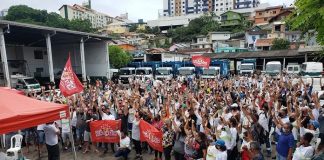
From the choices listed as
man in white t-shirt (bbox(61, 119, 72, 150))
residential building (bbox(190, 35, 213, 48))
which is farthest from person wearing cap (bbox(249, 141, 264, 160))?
residential building (bbox(190, 35, 213, 48))

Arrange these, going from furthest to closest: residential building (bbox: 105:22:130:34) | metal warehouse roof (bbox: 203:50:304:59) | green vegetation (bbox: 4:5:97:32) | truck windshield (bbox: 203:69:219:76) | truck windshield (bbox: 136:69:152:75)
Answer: residential building (bbox: 105:22:130:34)
green vegetation (bbox: 4:5:97:32)
metal warehouse roof (bbox: 203:50:304:59)
truck windshield (bbox: 136:69:152:75)
truck windshield (bbox: 203:69:219:76)

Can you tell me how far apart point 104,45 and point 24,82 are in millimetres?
12700

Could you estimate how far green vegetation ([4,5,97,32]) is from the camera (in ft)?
244

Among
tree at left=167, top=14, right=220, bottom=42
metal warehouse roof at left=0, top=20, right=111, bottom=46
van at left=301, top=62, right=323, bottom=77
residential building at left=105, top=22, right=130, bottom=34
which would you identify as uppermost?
residential building at left=105, top=22, right=130, bottom=34

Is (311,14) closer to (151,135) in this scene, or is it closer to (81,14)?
(151,135)

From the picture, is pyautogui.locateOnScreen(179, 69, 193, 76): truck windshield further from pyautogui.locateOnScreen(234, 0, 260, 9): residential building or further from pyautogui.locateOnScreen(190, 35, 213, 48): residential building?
pyautogui.locateOnScreen(234, 0, 260, 9): residential building

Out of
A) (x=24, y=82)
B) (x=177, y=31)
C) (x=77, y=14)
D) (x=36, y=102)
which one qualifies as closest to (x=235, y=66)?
(x=24, y=82)

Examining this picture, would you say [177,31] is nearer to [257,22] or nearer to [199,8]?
[257,22]

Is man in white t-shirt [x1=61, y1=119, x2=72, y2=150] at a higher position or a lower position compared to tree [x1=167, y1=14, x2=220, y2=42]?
lower

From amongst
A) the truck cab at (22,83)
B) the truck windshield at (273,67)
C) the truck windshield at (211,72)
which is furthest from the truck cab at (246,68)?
the truck cab at (22,83)

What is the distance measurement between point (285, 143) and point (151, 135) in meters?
3.88

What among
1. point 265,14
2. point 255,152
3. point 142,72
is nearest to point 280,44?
point 142,72

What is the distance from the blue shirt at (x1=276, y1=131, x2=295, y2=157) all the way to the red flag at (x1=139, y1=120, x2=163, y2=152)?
10.9 feet

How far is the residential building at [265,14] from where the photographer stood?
7925cm
